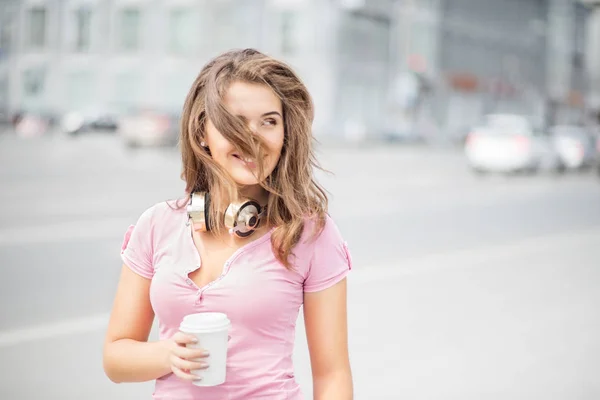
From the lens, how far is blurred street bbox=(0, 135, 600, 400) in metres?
4.68

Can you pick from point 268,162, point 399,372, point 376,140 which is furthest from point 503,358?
point 376,140

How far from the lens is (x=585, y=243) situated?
33.3 ft

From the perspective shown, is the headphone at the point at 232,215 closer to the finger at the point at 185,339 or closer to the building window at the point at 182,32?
the finger at the point at 185,339

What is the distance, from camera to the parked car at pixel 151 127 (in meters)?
26.2

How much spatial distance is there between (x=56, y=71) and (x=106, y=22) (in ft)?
14.4

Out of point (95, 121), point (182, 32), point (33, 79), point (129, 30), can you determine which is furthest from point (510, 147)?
point (33, 79)

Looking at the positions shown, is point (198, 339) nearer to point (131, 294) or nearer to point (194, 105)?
point (131, 294)

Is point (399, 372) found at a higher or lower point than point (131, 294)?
lower

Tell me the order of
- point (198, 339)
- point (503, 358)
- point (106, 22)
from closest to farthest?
point (198, 339)
point (503, 358)
point (106, 22)

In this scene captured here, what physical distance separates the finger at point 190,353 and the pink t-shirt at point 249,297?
157 mm

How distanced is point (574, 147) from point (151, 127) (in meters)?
13.4

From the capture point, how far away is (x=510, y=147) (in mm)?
21719

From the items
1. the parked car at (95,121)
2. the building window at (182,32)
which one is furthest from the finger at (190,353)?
the building window at (182,32)

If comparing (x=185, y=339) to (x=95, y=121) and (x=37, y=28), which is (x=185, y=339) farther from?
(x=37, y=28)
